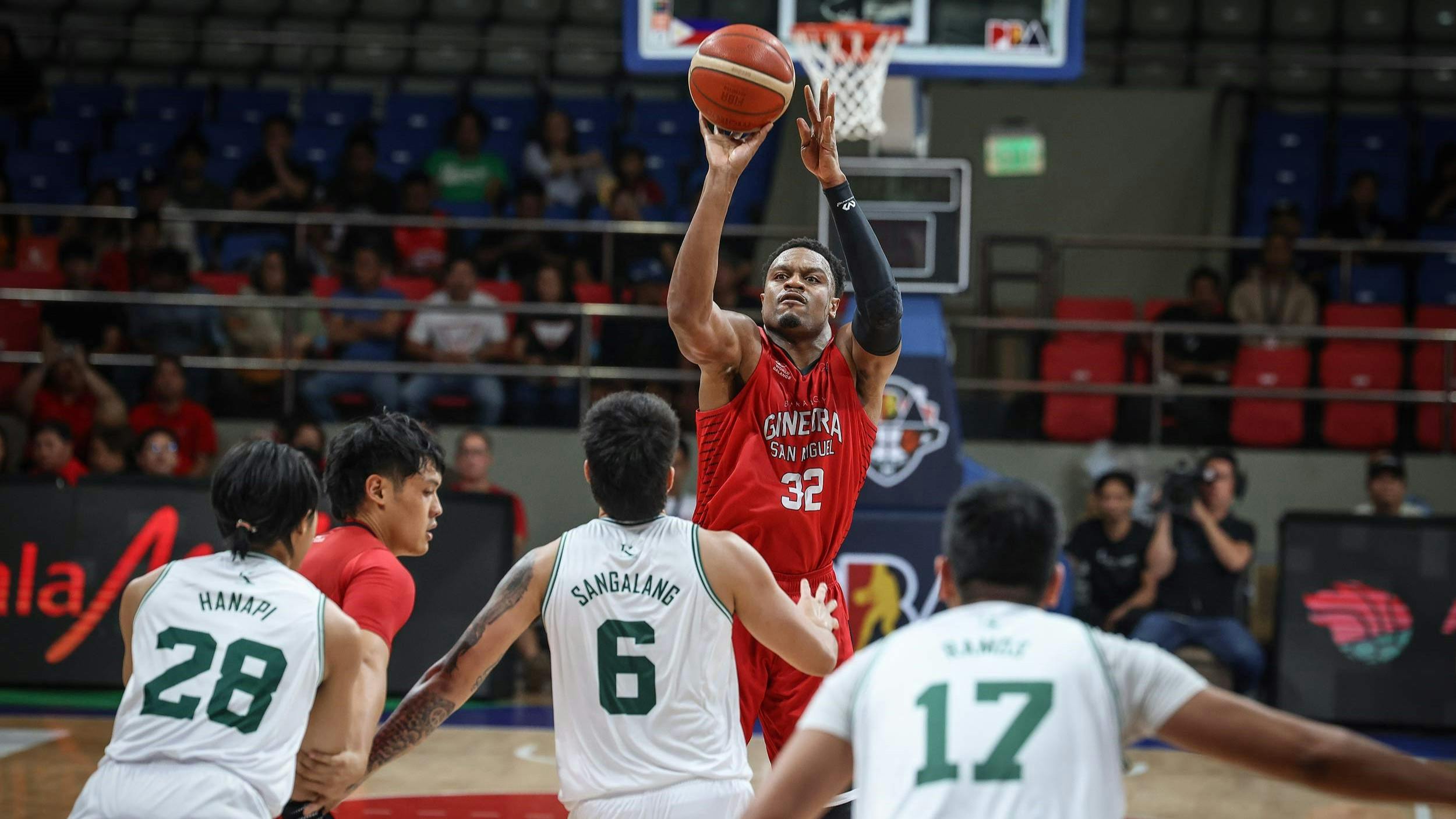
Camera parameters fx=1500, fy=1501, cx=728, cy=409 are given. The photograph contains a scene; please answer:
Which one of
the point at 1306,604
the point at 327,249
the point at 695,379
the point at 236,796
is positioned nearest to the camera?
the point at 236,796

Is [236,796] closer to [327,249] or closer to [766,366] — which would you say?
[766,366]

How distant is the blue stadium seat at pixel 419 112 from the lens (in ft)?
46.0

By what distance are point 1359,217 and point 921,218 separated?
18.0 ft

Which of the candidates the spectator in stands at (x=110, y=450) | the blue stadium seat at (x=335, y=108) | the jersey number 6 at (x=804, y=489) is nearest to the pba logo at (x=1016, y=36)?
the jersey number 6 at (x=804, y=489)

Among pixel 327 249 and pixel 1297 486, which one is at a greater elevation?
pixel 327 249

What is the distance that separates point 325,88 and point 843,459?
11.5m

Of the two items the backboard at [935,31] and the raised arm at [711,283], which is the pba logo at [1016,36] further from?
the raised arm at [711,283]

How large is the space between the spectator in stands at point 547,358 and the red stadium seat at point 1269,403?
16.2 ft

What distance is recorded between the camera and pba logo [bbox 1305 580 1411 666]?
871 centimetres

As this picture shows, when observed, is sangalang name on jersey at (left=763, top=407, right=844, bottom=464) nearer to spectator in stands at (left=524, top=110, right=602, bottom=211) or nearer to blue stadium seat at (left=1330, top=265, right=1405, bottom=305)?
spectator in stands at (left=524, top=110, right=602, bottom=211)

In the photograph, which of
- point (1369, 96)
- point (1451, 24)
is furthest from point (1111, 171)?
point (1451, 24)

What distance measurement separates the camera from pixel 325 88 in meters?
14.8

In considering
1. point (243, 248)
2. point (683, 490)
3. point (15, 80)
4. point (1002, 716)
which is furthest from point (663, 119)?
point (1002, 716)

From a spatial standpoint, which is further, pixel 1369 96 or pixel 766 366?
pixel 1369 96
